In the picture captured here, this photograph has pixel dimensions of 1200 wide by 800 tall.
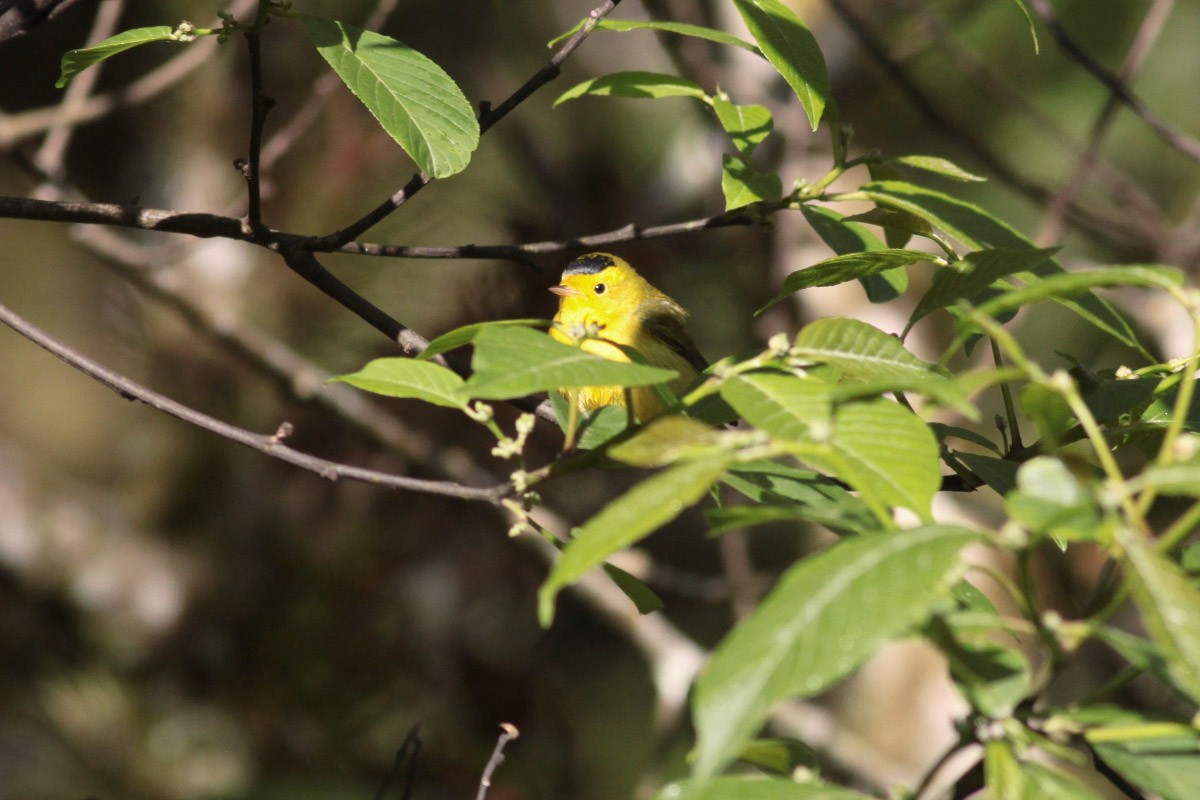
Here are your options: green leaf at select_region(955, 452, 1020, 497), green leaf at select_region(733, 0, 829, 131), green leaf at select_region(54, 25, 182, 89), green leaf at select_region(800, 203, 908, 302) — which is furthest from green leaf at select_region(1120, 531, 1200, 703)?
green leaf at select_region(54, 25, 182, 89)

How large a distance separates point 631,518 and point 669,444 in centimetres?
13

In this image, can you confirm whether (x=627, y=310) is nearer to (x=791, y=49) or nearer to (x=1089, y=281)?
(x=791, y=49)

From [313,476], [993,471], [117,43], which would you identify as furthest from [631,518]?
[313,476]

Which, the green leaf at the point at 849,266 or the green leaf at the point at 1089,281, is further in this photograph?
the green leaf at the point at 849,266

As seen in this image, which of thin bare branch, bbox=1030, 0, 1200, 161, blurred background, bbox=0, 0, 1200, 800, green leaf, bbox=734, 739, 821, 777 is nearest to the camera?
green leaf, bbox=734, 739, 821, 777

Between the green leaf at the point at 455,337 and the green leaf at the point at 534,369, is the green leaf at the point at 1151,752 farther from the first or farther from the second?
the green leaf at the point at 455,337

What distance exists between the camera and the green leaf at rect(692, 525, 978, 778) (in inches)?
26.0

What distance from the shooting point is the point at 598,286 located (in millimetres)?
3484

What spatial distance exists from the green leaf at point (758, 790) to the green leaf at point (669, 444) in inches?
9.4

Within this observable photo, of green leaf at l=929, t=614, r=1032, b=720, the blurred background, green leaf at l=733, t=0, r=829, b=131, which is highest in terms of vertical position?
green leaf at l=733, t=0, r=829, b=131

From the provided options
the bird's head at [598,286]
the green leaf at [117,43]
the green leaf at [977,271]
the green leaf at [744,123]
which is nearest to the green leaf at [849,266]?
the green leaf at [977,271]

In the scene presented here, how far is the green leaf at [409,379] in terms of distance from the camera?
3.54 feet

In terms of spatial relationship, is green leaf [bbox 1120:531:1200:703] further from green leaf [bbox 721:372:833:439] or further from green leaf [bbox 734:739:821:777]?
green leaf [bbox 734:739:821:777]

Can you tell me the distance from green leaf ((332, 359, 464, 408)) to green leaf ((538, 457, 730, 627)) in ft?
1.23
